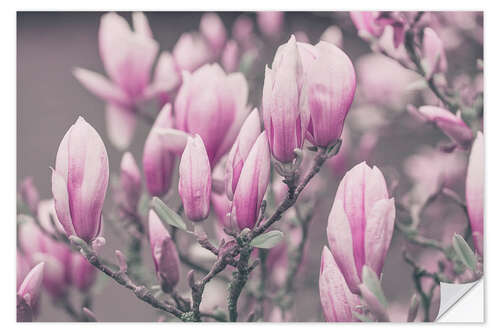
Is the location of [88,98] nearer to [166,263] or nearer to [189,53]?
[189,53]

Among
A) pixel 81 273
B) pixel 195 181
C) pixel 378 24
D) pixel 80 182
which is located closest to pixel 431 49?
pixel 378 24

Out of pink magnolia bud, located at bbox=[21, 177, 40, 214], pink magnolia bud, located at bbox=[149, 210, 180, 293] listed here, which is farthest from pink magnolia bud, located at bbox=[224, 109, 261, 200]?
pink magnolia bud, located at bbox=[21, 177, 40, 214]

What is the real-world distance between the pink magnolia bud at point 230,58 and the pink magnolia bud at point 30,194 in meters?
0.44

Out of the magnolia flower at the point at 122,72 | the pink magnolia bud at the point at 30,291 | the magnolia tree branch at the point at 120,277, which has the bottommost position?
the pink magnolia bud at the point at 30,291

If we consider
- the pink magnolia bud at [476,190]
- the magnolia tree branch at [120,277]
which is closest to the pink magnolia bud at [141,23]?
the magnolia tree branch at [120,277]

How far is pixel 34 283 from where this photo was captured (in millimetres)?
932

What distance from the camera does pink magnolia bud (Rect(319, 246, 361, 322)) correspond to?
→ 2.58 ft

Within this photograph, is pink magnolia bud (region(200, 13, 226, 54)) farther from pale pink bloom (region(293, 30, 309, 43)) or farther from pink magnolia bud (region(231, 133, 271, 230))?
pink magnolia bud (region(231, 133, 271, 230))

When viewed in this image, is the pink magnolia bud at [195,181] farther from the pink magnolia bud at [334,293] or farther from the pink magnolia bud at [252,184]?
the pink magnolia bud at [334,293]

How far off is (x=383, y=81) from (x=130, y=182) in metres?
0.57

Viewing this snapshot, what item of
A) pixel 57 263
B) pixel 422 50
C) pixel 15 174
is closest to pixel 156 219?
pixel 57 263

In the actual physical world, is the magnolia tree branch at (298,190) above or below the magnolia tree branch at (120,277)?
above

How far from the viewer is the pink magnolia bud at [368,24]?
0.99 metres
